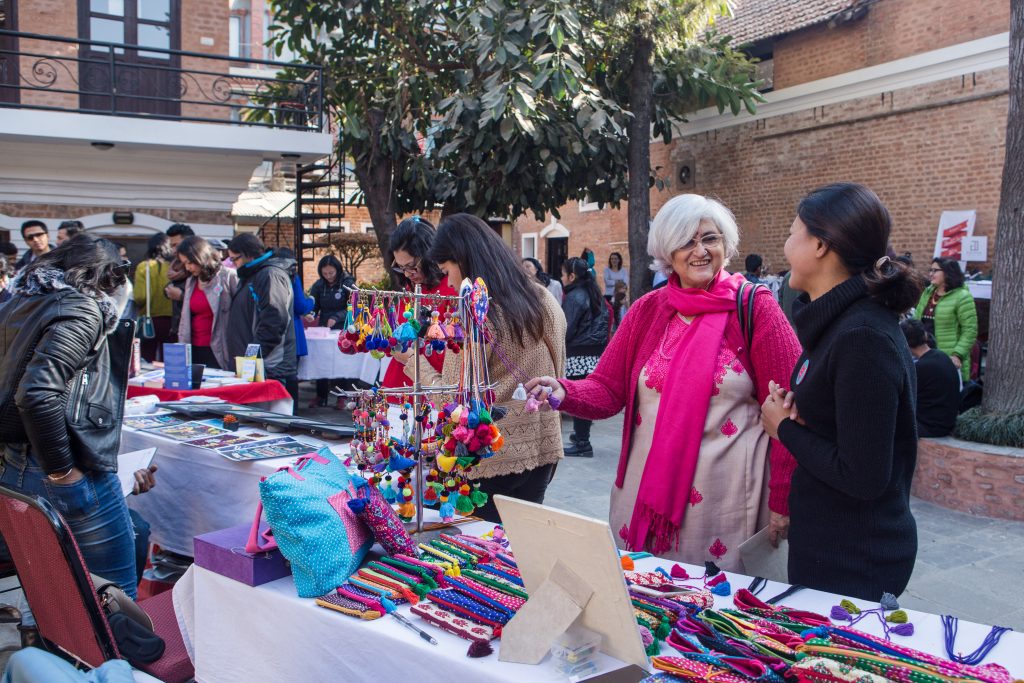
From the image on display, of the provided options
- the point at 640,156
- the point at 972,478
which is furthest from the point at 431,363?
the point at 640,156

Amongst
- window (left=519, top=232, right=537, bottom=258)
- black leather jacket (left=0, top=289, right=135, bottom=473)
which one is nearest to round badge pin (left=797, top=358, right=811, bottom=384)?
black leather jacket (left=0, top=289, right=135, bottom=473)

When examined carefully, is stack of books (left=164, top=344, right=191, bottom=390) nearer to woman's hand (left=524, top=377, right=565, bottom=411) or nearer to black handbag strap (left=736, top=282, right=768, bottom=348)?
woman's hand (left=524, top=377, right=565, bottom=411)

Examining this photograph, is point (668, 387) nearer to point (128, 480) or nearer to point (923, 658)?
point (923, 658)

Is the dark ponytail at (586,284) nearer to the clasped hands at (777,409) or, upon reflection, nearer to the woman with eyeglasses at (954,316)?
the woman with eyeglasses at (954,316)

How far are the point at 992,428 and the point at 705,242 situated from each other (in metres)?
4.71

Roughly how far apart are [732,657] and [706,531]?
892mm

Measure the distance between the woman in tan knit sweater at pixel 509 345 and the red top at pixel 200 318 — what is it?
4541 millimetres

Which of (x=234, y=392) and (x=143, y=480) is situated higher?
(x=234, y=392)

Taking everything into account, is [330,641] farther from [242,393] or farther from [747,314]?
[242,393]

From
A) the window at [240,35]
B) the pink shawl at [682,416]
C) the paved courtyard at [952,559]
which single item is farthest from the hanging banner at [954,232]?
the window at [240,35]

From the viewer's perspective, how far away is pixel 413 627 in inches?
75.9

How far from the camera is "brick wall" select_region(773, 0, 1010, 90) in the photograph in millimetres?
12234

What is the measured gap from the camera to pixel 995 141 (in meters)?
12.0

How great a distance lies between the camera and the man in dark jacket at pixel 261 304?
6453 mm
